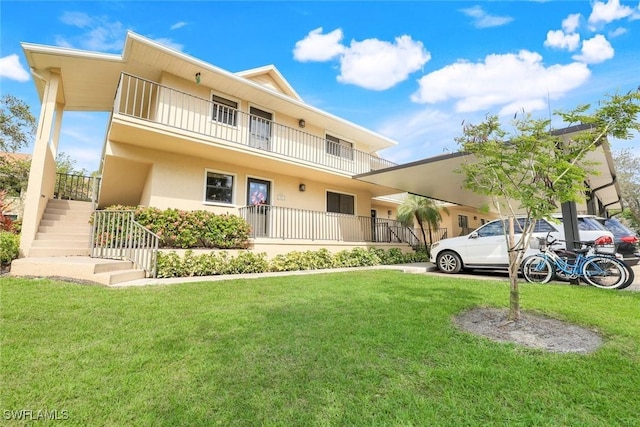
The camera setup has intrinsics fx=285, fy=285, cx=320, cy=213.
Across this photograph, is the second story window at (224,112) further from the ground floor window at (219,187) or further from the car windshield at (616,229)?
the car windshield at (616,229)

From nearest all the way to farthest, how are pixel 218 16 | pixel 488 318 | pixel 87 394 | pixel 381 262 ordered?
pixel 87 394
pixel 488 318
pixel 218 16
pixel 381 262

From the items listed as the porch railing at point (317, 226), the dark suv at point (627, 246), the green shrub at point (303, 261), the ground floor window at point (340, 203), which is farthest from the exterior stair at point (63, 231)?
the dark suv at point (627, 246)

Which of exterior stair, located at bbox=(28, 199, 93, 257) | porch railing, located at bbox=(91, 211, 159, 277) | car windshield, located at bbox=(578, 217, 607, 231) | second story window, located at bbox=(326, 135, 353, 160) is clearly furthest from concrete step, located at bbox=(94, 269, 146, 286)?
car windshield, located at bbox=(578, 217, 607, 231)

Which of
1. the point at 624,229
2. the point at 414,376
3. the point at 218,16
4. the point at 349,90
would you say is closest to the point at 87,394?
the point at 414,376

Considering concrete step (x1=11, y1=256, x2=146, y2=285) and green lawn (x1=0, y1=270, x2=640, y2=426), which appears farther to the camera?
concrete step (x1=11, y1=256, x2=146, y2=285)

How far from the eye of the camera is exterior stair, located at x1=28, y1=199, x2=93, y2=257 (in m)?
7.02

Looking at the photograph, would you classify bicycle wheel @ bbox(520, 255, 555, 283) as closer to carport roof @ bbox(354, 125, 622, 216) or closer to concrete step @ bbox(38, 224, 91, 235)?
carport roof @ bbox(354, 125, 622, 216)

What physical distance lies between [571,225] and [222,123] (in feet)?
33.8

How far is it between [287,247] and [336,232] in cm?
312

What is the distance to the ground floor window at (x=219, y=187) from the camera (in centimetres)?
980

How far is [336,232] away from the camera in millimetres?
12352

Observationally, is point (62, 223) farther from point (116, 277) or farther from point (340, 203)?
point (340, 203)

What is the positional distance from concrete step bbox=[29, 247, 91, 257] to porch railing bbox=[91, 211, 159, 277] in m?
0.74

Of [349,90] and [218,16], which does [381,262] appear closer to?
[349,90]
